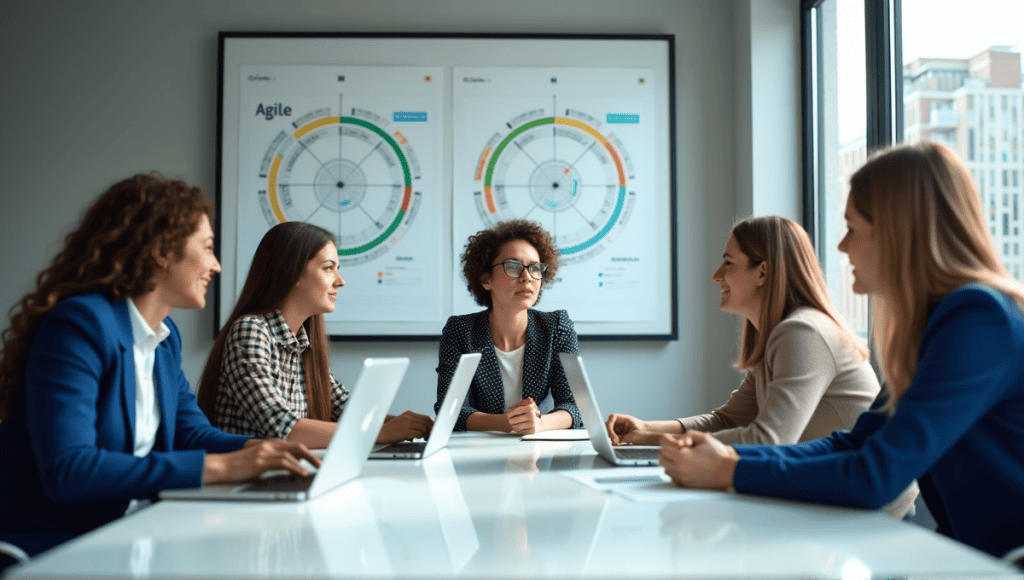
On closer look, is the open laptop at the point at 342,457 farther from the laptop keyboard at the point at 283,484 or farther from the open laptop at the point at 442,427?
the open laptop at the point at 442,427

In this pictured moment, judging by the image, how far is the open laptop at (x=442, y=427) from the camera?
175cm

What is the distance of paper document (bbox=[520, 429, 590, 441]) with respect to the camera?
6.89 feet

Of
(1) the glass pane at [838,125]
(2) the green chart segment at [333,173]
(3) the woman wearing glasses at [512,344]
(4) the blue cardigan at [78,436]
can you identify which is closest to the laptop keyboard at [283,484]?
(4) the blue cardigan at [78,436]

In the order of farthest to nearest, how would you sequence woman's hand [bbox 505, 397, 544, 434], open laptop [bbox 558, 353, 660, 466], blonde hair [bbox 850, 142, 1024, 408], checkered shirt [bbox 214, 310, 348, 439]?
woman's hand [bbox 505, 397, 544, 434] → checkered shirt [bbox 214, 310, 348, 439] → open laptop [bbox 558, 353, 660, 466] → blonde hair [bbox 850, 142, 1024, 408]

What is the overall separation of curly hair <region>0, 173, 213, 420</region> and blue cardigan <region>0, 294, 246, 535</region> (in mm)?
37

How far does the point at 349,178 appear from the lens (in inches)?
135

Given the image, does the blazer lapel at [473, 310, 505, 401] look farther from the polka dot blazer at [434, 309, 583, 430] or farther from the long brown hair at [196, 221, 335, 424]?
the long brown hair at [196, 221, 335, 424]

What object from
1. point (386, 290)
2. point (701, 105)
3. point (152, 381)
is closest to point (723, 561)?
point (152, 381)

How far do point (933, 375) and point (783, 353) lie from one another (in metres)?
0.60

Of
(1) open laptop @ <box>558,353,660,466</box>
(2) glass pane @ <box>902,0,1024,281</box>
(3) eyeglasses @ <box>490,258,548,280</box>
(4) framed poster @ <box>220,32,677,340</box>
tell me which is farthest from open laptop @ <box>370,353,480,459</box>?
(4) framed poster @ <box>220,32,677,340</box>

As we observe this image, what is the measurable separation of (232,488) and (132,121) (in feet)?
8.90

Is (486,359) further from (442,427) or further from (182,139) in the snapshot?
(182,139)

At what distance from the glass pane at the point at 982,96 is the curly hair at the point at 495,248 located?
130 cm

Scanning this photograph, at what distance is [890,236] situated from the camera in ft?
4.10
